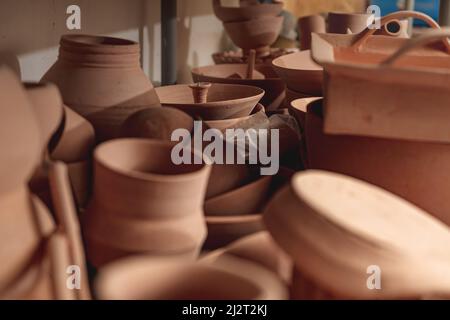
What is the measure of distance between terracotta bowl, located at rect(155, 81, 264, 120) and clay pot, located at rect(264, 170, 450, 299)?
762mm

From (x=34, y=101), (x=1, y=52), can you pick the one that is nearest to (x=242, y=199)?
(x=34, y=101)

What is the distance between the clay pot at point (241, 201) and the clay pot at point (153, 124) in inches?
7.3

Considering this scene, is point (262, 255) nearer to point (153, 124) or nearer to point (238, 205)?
point (238, 205)

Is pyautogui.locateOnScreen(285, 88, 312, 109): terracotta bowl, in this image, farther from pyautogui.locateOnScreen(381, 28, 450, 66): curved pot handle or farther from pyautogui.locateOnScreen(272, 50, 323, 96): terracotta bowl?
pyautogui.locateOnScreen(381, 28, 450, 66): curved pot handle

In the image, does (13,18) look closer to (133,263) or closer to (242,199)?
(242,199)

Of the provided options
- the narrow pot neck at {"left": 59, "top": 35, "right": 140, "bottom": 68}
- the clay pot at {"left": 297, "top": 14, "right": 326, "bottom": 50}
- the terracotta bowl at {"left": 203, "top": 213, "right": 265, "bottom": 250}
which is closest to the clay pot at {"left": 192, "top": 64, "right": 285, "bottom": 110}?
the clay pot at {"left": 297, "top": 14, "right": 326, "bottom": 50}

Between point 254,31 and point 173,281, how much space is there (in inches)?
99.1

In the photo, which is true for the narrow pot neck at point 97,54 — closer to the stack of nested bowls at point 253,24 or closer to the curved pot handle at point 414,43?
the curved pot handle at point 414,43

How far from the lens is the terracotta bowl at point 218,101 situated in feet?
5.92

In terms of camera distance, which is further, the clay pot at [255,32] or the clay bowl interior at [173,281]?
the clay pot at [255,32]

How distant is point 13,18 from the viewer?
2068mm

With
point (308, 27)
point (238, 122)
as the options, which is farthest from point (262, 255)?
point (308, 27)

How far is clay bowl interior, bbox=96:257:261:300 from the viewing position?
923 millimetres

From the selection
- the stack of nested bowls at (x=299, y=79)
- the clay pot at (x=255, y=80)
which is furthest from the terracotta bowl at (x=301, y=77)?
the clay pot at (x=255, y=80)
